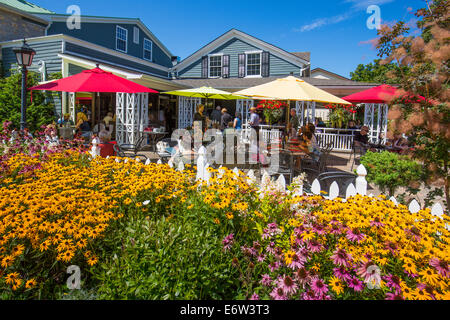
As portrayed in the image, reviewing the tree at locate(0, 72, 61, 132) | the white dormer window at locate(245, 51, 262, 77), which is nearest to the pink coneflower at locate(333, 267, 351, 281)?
the tree at locate(0, 72, 61, 132)

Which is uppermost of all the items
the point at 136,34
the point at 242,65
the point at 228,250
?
the point at 136,34

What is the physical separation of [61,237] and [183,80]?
19325mm

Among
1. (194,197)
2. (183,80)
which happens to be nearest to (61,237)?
(194,197)

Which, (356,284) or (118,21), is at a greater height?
(118,21)

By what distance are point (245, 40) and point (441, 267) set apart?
19.9 m

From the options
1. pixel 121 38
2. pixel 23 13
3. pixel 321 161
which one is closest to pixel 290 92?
pixel 321 161

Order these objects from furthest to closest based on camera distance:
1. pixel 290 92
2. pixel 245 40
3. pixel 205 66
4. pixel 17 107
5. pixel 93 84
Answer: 1. pixel 205 66
2. pixel 245 40
3. pixel 17 107
4. pixel 290 92
5. pixel 93 84

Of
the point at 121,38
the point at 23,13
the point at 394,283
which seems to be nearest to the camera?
the point at 394,283

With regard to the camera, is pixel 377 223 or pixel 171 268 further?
pixel 377 223

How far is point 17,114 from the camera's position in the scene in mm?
11477

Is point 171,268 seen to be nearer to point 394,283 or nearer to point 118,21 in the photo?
point 394,283

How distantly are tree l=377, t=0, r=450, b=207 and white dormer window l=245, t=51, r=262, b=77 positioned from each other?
16.0m

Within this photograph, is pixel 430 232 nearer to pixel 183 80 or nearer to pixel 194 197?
pixel 194 197

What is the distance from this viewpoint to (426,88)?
11.5 feet
